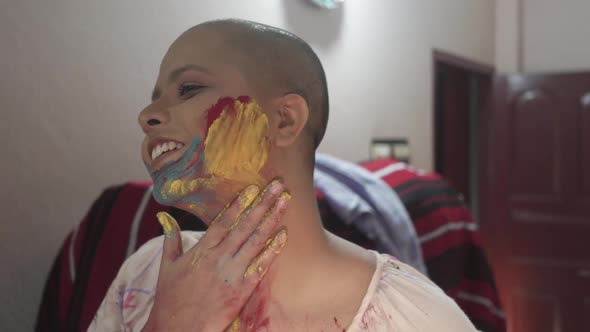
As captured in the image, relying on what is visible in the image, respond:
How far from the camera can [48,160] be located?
0.61 metres

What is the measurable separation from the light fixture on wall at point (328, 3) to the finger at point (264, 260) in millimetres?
465

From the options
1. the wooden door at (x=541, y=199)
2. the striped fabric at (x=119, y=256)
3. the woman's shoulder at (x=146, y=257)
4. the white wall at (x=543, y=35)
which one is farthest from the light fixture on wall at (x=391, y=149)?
the white wall at (x=543, y=35)

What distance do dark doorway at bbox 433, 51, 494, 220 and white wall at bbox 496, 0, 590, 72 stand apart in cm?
21

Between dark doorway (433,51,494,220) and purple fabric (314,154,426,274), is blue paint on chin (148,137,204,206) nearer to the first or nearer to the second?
purple fabric (314,154,426,274)

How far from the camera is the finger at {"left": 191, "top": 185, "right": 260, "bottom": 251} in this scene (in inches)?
17.5

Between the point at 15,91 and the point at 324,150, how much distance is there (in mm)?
447

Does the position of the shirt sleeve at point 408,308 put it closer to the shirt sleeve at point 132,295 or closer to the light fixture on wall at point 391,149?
the shirt sleeve at point 132,295

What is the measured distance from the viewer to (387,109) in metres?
1.28

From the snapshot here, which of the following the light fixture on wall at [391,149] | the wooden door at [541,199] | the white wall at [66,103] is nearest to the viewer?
the white wall at [66,103]

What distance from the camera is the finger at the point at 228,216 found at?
44cm

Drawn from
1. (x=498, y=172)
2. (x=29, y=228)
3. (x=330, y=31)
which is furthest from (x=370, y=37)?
(x=498, y=172)

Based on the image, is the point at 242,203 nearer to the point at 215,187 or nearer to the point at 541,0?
the point at 215,187

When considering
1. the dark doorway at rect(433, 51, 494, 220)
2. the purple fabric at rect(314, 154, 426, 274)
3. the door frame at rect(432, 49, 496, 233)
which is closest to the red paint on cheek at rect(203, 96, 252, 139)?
the purple fabric at rect(314, 154, 426, 274)

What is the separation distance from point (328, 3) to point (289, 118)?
40 centimetres
